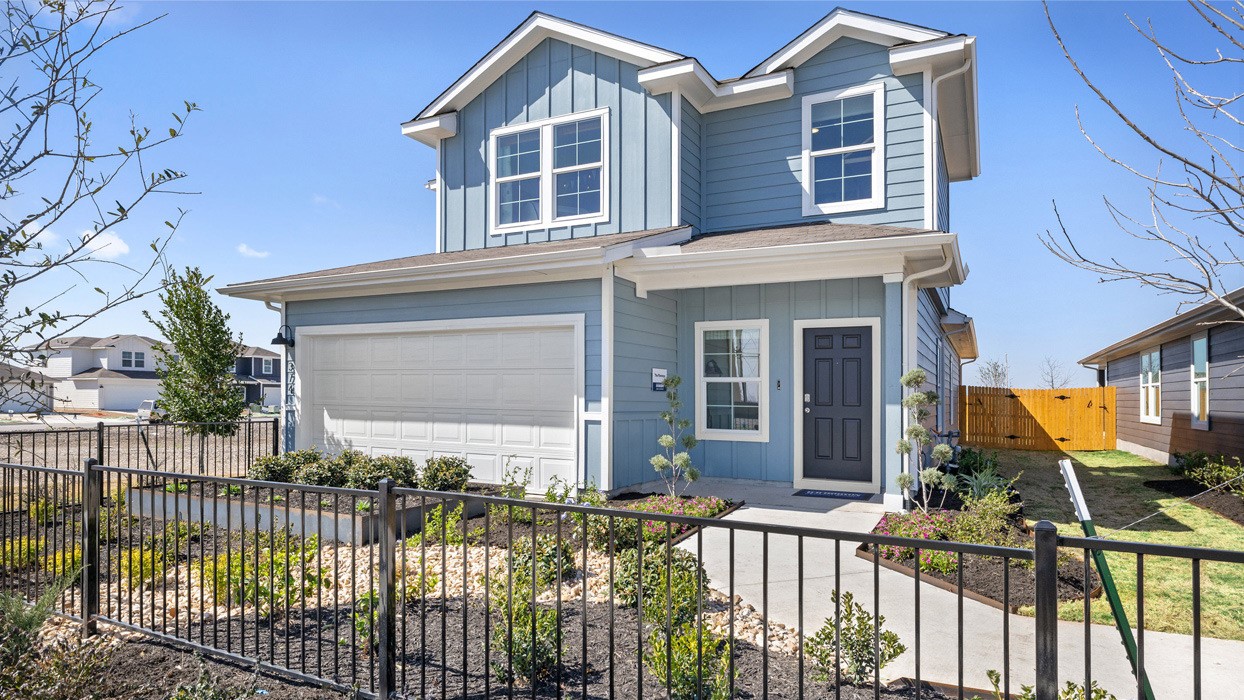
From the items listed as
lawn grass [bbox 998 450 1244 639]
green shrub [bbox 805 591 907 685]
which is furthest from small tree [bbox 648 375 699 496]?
green shrub [bbox 805 591 907 685]

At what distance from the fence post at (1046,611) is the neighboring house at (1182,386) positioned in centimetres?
679

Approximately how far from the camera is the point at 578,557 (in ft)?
19.2

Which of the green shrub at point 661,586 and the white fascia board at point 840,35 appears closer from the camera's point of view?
the green shrub at point 661,586

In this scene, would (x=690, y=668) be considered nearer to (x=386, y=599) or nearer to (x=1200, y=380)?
(x=386, y=599)

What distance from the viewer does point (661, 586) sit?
12.6 ft

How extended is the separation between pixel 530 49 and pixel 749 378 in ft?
19.7

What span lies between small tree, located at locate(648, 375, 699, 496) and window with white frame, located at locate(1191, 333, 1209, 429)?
28.8 ft

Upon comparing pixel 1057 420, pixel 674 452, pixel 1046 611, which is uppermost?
pixel 1046 611

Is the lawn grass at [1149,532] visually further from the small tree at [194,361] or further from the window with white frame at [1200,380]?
the small tree at [194,361]

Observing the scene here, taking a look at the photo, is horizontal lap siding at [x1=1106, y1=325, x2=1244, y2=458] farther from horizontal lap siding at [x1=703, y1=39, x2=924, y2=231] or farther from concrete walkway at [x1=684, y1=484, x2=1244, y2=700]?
concrete walkway at [x1=684, y1=484, x2=1244, y2=700]

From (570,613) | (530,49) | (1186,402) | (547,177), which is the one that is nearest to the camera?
(570,613)

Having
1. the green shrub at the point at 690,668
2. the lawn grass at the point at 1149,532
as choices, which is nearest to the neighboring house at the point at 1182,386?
the lawn grass at the point at 1149,532

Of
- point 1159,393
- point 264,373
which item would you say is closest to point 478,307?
point 1159,393

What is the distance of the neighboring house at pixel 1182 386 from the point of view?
32.9 feet
